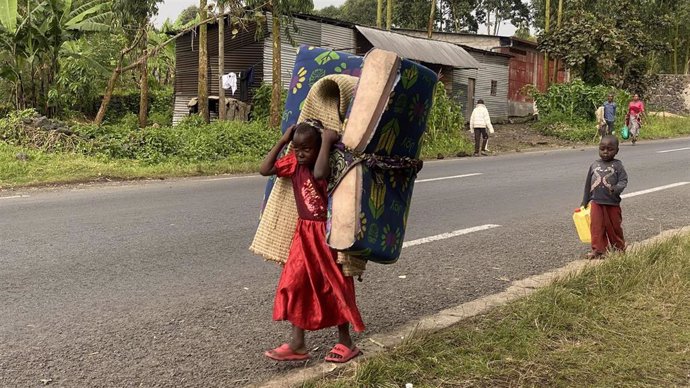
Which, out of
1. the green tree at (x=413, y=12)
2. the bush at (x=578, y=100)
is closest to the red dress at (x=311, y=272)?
the bush at (x=578, y=100)

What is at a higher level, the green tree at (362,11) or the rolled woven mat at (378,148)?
the green tree at (362,11)

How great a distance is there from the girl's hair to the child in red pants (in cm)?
357

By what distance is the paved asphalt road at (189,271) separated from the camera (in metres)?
3.58

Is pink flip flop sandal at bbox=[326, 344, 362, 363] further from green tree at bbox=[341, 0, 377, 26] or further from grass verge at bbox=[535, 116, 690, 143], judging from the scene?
green tree at bbox=[341, 0, 377, 26]

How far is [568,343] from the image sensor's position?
3.62 m

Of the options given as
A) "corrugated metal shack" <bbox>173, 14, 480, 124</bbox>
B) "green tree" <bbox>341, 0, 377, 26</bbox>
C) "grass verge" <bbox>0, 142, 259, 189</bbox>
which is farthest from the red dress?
"green tree" <bbox>341, 0, 377, 26</bbox>

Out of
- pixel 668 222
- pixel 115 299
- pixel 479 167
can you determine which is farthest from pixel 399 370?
pixel 479 167

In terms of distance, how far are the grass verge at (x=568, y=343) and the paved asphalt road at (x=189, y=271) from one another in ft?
2.08

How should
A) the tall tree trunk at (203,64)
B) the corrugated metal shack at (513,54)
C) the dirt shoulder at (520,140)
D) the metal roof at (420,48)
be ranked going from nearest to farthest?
the tall tree trunk at (203,64) → the dirt shoulder at (520,140) → the metal roof at (420,48) → the corrugated metal shack at (513,54)

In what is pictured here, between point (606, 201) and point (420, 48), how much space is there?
2018 cm

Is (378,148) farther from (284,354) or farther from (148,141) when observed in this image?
(148,141)

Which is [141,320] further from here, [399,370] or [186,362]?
[399,370]

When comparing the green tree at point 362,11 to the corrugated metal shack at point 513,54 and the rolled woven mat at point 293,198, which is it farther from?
the rolled woven mat at point 293,198

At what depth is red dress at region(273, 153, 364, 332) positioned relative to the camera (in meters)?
3.28
